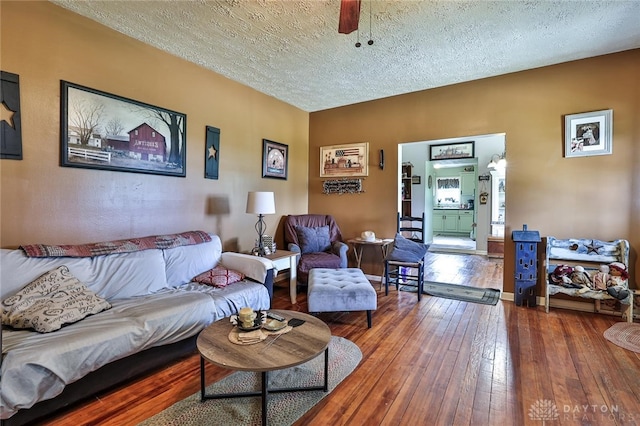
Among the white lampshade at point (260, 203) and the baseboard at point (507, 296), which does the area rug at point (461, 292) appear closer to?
the baseboard at point (507, 296)

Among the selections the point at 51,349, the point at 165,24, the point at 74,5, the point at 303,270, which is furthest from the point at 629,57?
the point at 51,349

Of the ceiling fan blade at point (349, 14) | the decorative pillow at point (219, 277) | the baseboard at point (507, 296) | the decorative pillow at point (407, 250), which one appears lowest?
the baseboard at point (507, 296)

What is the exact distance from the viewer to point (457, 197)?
9586 millimetres

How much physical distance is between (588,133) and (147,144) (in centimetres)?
459

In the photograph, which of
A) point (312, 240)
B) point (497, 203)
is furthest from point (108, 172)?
point (497, 203)

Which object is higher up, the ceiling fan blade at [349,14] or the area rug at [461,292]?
the ceiling fan blade at [349,14]

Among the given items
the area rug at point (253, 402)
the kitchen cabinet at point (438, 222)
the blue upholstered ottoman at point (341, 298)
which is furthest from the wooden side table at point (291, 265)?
the kitchen cabinet at point (438, 222)

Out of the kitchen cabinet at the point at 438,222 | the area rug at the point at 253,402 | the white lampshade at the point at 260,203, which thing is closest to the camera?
the area rug at the point at 253,402

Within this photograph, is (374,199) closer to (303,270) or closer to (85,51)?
(303,270)

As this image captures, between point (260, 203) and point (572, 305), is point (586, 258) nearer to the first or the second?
point (572, 305)

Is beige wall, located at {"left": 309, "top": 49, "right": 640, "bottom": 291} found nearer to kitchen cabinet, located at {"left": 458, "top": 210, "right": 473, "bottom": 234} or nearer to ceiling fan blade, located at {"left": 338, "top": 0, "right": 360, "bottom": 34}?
ceiling fan blade, located at {"left": 338, "top": 0, "right": 360, "bottom": 34}

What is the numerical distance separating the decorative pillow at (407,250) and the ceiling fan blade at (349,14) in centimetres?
278

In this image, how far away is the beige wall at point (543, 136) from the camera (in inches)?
123

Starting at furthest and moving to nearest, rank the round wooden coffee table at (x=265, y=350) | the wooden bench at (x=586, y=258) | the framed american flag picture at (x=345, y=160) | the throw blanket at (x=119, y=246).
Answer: the framed american flag picture at (x=345, y=160)
the wooden bench at (x=586, y=258)
the throw blanket at (x=119, y=246)
the round wooden coffee table at (x=265, y=350)
